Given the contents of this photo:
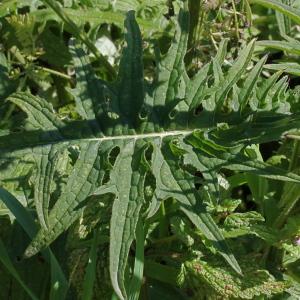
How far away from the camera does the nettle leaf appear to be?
5.96 feet

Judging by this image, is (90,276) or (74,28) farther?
(74,28)

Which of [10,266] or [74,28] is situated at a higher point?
[74,28]

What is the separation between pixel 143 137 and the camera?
1.99 metres

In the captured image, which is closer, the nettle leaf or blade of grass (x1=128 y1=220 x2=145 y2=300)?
the nettle leaf

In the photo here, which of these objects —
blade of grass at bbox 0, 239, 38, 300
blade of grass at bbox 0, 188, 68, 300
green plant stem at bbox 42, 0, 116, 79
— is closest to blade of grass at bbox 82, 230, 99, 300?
blade of grass at bbox 0, 188, 68, 300

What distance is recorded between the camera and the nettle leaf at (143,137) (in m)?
1.82

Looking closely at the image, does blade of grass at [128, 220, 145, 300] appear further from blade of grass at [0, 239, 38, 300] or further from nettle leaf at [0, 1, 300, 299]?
blade of grass at [0, 239, 38, 300]

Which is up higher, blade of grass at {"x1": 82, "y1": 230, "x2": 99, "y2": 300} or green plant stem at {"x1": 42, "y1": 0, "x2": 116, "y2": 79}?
green plant stem at {"x1": 42, "y1": 0, "x2": 116, "y2": 79}

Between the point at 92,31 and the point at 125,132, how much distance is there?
827mm

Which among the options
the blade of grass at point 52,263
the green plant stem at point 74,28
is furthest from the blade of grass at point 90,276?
the green plant stem at point 74,28

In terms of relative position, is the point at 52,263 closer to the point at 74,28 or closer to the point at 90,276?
the point at 90,276

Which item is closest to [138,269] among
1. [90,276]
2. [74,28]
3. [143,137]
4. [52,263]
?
[90,276]

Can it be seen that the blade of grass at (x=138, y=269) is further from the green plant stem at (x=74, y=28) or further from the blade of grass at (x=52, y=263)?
the green plant stem at (x=74, y=28)

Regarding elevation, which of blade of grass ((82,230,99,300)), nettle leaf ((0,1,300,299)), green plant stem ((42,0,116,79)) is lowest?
blade of grass ((82,230,99,300))
